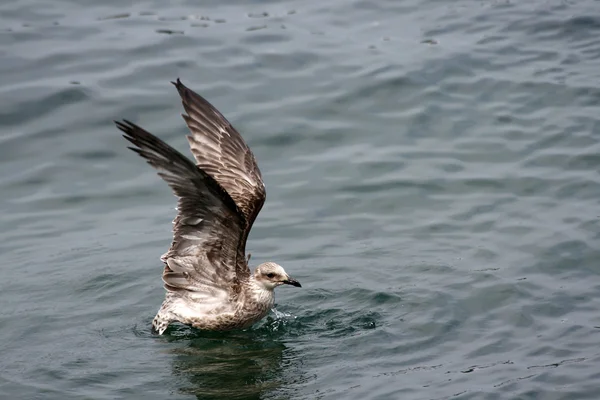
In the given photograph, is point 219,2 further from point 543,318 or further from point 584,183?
point 543,318

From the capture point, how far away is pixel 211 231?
8.79 m

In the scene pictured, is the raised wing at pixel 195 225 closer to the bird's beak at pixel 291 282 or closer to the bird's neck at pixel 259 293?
the bird's neck at pixel 259 293

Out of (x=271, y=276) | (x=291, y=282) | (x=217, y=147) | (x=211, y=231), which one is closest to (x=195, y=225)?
(x=211, y=231)

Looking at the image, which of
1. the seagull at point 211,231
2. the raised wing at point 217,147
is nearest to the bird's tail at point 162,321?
the seagull at point 211,231

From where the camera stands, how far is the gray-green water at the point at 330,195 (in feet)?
28.0

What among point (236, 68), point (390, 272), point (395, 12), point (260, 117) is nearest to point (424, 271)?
point (390, 272)

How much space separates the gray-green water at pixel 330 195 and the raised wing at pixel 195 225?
55cm

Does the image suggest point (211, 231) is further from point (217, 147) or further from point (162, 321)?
point (217, 147)

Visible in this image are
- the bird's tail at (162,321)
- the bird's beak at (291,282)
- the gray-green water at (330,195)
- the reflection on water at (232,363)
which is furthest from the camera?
the bird's tail at (162,321)

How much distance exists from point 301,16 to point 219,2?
4.37 ft

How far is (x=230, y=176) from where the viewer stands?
9.91 meters

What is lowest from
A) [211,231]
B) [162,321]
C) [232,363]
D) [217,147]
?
[232,363]

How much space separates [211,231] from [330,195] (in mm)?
3296

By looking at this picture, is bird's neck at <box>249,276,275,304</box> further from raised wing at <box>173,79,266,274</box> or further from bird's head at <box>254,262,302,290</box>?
raised wing at <box>173,79,266,274</box>
